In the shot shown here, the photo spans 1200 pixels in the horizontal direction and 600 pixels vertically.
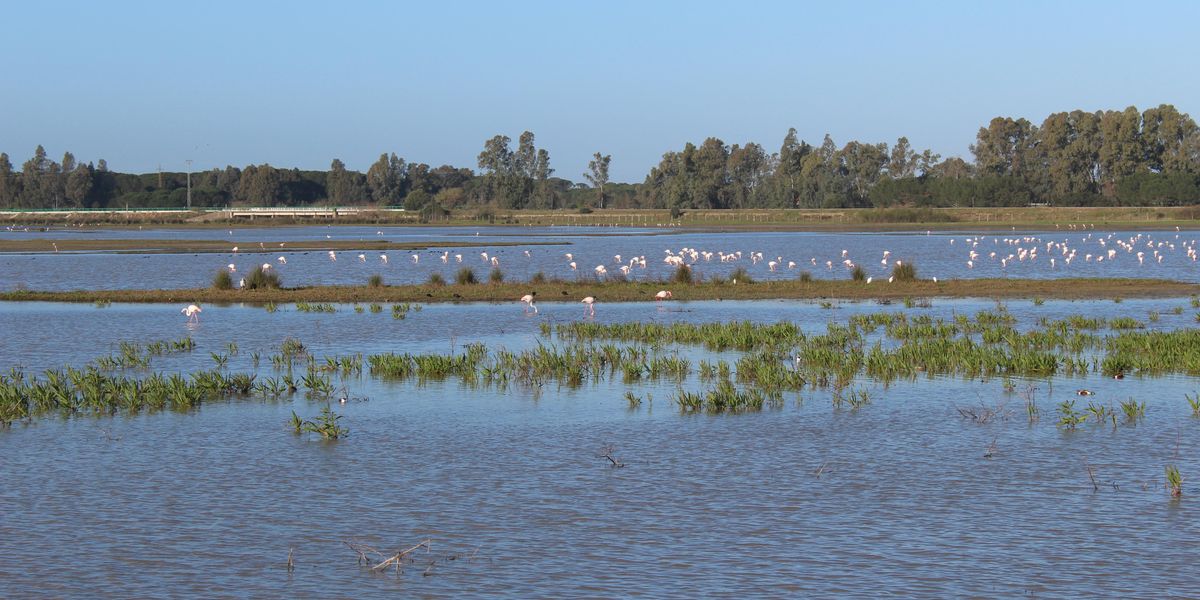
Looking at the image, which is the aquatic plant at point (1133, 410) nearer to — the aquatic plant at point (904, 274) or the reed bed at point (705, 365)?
the reed bed at point (705, 365)

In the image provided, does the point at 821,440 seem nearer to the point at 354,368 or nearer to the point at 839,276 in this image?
the point at 354,368

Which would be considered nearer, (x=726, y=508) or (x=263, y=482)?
(x=726, y=508)

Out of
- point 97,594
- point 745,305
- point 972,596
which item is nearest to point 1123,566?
point 972,596

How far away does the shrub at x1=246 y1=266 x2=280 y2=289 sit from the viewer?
38.6 m

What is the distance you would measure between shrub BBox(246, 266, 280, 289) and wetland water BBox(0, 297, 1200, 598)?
19.2m

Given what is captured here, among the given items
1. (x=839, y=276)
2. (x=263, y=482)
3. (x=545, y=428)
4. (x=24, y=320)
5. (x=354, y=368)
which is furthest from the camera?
(x=839, y=276)

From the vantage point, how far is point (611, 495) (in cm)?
1270

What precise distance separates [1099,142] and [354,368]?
155216 mm

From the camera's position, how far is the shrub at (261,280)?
3859cm

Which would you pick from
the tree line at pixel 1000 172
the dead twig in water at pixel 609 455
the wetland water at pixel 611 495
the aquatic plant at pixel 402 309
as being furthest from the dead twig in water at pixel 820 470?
the tree line at pixel 1000 172

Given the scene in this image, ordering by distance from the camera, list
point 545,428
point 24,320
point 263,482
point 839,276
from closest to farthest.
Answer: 1. point 263,482
2. point 545,428
3. point 24,320
4. point 839,276

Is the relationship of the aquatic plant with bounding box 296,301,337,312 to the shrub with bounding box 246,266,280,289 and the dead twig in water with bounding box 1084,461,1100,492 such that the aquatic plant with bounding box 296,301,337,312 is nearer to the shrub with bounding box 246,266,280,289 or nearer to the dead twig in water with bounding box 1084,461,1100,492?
the shrub with bounding box 246,266,280,289

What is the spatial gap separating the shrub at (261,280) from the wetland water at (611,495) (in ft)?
63.2

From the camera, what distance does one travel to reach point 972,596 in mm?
9500
